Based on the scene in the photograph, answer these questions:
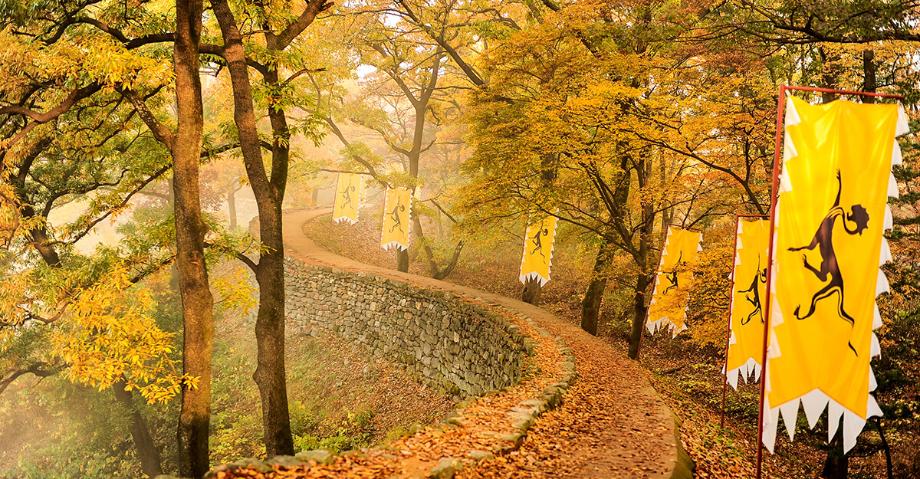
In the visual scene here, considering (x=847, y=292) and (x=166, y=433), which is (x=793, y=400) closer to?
(x=847, y=292)

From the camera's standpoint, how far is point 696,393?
495 inches

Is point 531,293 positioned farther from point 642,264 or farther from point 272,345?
point 272,345

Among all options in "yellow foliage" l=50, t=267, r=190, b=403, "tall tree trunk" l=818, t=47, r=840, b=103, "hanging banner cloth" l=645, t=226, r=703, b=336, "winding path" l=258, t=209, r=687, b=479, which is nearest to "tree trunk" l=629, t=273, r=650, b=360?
"hanging banner cloth" l=645, t=226, r=703, b=336

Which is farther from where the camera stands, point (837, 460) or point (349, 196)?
point (349, 196)

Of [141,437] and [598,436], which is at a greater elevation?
[598,436]

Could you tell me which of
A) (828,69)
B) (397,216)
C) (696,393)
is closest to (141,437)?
(397,216)

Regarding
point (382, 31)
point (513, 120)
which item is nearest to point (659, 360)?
point (513, 120)

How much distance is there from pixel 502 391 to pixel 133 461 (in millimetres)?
12271

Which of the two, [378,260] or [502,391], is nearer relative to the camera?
[502,391]

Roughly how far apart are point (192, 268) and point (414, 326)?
27.5 ft

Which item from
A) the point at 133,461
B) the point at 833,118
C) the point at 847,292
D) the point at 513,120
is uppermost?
the point at 513,120

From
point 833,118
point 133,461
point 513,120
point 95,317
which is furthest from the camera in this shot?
point 133,461

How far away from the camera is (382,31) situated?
1656 centimetres

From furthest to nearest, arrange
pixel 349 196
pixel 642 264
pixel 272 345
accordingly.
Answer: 1. pixel 349 196
2. pixel 642 264
3. pixel 272 345
